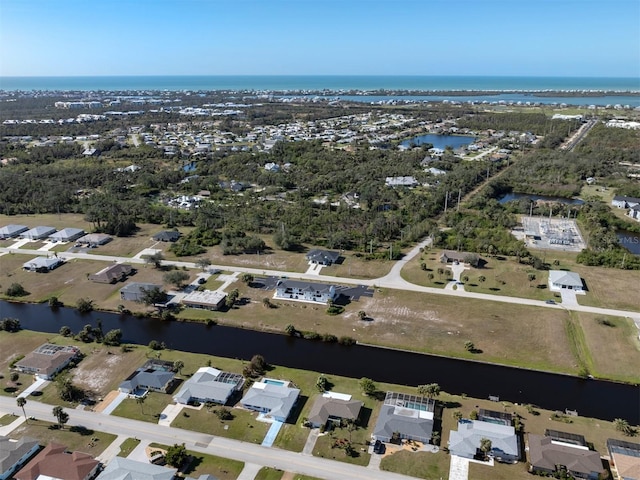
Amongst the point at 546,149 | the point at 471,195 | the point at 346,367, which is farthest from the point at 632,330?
the point at 546,149

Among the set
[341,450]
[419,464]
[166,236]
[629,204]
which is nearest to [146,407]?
[341,450]

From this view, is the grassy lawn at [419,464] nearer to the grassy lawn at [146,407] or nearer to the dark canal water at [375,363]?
the dark canal water at [375,363]

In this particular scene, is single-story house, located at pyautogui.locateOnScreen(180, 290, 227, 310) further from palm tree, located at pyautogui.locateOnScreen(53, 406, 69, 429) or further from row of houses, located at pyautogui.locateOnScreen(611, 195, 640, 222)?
row of houses, located at pyautogui.locateOnScreen(611, 195, 640, 222)

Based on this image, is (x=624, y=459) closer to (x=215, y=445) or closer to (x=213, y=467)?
(x=213, y=467)

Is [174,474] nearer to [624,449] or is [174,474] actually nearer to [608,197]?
[624,449]

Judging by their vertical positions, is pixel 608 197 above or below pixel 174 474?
above

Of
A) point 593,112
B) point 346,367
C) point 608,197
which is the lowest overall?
point 346,367
